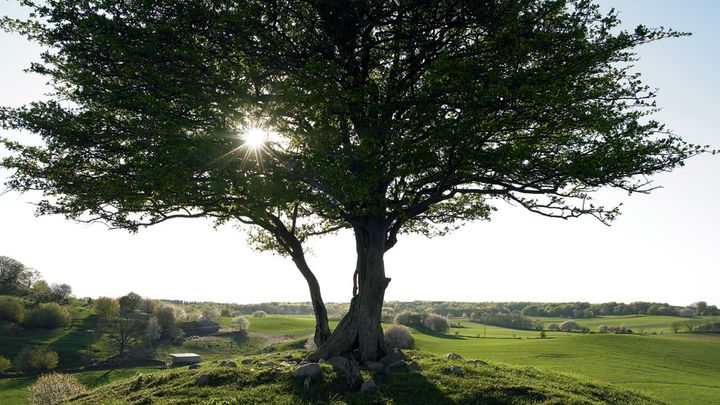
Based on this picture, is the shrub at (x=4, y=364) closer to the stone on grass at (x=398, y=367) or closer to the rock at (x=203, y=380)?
the rock at (x=203, y=380)

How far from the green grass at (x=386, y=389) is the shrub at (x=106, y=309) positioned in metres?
115

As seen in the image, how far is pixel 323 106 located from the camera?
17688 millimetres

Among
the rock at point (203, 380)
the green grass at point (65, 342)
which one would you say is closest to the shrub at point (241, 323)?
the green grass at point (65, 342)

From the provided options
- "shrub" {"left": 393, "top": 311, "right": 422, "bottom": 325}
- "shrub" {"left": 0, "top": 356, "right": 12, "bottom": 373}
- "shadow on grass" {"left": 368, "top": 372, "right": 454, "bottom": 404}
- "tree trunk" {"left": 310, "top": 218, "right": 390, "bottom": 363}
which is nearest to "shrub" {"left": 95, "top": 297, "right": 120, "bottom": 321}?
"shrub" {"left": 0, "top": 356, "right": 12, "bottom": 373}

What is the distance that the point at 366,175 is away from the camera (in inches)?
661

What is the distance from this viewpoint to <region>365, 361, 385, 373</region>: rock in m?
19.0

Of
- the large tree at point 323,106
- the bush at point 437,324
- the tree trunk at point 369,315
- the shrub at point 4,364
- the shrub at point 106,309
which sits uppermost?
the large tree at point 323,106

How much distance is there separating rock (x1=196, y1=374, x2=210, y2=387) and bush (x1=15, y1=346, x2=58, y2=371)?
280 ft

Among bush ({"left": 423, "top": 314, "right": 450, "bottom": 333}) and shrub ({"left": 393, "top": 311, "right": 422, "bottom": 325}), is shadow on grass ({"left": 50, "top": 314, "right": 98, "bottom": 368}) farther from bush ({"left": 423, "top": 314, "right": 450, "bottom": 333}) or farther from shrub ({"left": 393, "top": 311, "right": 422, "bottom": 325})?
bush ({"left": 423, "top": 314, "right": 450, "bottom": 333})

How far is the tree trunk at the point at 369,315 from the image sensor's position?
2086 cm

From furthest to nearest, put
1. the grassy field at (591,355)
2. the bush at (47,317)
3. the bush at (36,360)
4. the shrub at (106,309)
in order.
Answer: the shrub at (106,309), the bush at (47,317), the bush at (36,360), the grassy field at (591,355)

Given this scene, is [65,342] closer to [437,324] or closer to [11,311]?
[11,311]

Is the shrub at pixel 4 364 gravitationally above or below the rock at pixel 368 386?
below

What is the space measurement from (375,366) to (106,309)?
125 m
